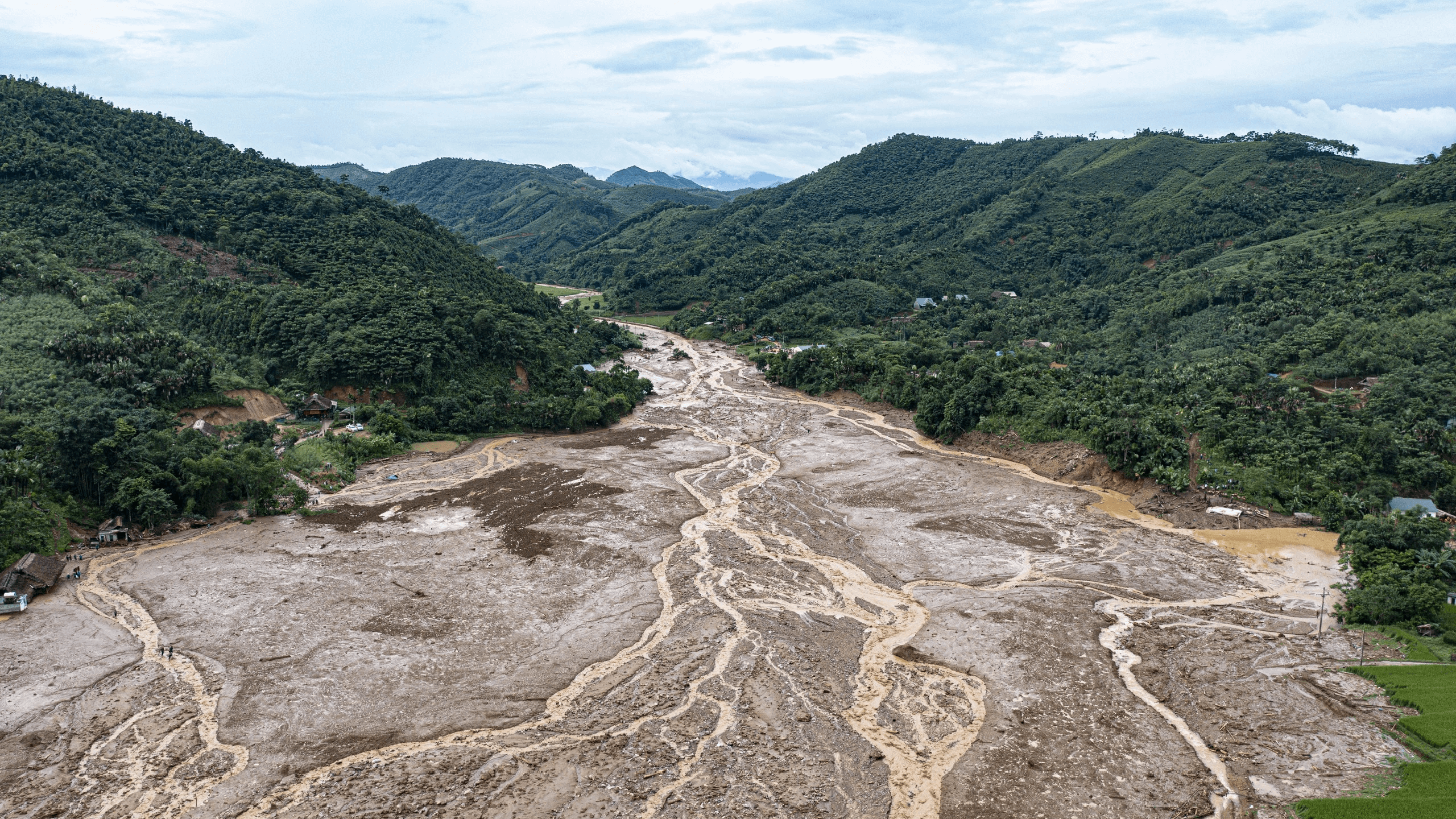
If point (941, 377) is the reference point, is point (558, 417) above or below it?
below

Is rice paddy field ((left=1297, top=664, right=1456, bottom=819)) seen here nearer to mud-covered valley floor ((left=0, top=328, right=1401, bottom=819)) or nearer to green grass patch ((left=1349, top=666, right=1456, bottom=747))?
green grass patch ((left=1349, top=666, right=1456, bottom=747))

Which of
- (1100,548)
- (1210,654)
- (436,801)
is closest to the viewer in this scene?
(436,801)

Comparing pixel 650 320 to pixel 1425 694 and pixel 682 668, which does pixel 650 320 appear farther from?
pixel 1425 694

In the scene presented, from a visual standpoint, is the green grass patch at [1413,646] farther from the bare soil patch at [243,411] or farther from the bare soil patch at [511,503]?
the bare soil patch at [243,411]

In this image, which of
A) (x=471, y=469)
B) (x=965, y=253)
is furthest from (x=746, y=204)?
(x=471, y=469)

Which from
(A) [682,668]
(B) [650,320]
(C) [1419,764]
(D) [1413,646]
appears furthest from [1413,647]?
(B) [650,320]

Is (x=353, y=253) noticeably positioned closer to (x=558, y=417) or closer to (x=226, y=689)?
(x=558, y=417)

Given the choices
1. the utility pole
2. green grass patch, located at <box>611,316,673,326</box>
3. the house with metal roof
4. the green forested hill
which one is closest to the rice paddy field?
the utility pole
